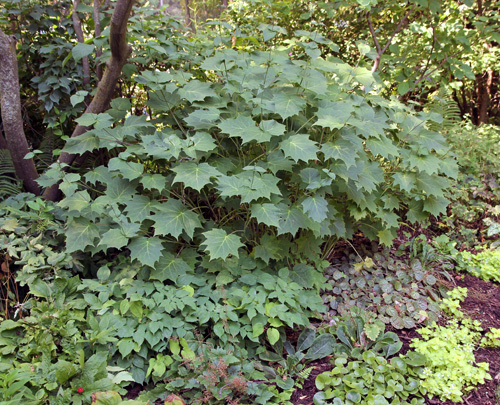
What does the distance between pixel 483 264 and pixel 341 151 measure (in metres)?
2.01

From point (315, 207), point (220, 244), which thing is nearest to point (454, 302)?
point (315, 207)

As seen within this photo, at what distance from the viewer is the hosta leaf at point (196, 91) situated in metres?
2.70

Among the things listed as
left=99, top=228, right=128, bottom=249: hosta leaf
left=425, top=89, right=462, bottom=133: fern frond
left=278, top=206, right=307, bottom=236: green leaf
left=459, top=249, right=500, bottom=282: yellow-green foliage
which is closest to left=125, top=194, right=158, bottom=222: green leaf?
left=99, top=228, right=128, bottom=249: hosta leaf

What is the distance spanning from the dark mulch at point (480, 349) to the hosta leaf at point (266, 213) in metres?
1.01

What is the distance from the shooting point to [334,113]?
2.58 m

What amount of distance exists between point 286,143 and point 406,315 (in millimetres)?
1625

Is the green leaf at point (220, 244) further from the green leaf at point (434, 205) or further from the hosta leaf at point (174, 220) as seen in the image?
the green leaf at point (434, 205)

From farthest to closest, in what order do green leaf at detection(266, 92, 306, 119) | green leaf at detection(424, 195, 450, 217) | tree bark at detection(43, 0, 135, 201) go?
green leaf at detection(424, 195, 450, 217), tree bark at detection(43, 0, 135, 201), green leaf at detection(266, 92, 306, 119)

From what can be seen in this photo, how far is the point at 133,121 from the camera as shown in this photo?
2900mm

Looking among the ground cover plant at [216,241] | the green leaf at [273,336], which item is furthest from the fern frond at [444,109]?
the green leaf at [273,336]

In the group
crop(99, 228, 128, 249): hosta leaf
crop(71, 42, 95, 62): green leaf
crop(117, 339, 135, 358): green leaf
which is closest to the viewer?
crop(117, 339, 135, 358): green leaf

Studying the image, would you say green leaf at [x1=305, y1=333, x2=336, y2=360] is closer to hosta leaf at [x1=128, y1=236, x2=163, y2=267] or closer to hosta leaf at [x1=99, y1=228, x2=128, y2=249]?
hosta leaf at [x1=128, y1=236, x2=163, y2=267]

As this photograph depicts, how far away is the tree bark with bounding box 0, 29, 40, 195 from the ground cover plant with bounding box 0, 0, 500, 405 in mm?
20

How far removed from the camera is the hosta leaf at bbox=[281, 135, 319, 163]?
2365 mm
